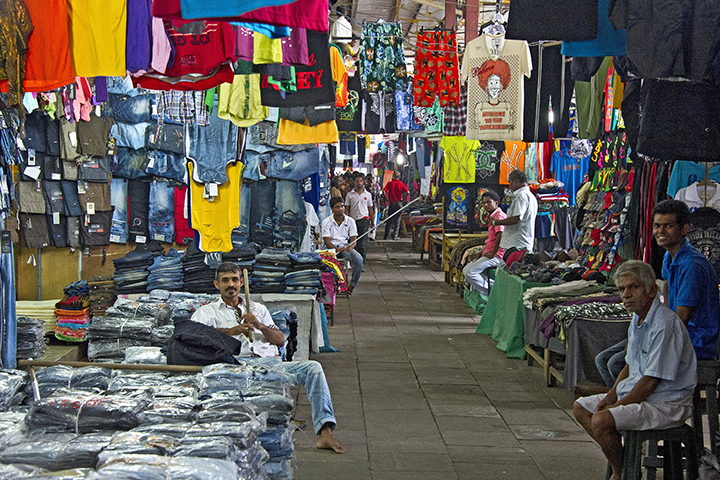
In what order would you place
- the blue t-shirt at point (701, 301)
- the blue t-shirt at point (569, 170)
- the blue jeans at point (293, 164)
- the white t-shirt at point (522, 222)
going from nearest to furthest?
the blue t-shirt at point (701, 301)
the white t-shirt at point (522, 222)
the blue jeans at point (293, 164)
the blue t-shirt at point (569, 170)

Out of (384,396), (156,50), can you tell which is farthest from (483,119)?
(156,50)

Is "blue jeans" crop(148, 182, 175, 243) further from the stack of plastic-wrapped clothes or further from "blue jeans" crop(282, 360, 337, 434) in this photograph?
the stack of plastic-wrapped clothes

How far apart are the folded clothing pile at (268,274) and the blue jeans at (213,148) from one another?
1321mm

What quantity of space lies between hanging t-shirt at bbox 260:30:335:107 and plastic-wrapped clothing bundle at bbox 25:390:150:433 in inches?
165

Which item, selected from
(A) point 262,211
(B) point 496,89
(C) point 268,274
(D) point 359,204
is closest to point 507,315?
(B) point 496,89

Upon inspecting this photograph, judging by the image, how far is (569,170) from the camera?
1258 centimetres

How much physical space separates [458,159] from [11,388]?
1050 centimetres

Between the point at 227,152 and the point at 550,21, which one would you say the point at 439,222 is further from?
the point at 550,21

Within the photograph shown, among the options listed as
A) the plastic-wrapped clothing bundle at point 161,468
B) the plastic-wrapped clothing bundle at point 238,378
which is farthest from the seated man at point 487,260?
the plastic-wrapped clothing bundle at point 161,468

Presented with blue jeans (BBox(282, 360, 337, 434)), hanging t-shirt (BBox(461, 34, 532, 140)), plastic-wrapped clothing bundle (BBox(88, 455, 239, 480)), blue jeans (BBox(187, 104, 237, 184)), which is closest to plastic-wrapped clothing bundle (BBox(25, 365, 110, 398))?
plastic-wrapped clothing bundle (BBox(88, 455, 239, 480))

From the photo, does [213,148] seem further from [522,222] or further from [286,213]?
[522,222]

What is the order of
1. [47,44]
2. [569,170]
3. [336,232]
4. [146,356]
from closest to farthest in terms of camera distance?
[146,356], [47,44], [336,232], [569,170]

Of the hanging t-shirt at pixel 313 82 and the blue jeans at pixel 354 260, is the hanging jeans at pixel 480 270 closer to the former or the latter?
the blue jeans at pixel 354 260

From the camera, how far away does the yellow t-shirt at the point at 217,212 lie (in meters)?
8.52
